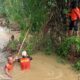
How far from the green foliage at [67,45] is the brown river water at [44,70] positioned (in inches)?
12.9

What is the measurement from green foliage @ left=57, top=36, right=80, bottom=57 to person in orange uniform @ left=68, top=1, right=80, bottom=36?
400mm

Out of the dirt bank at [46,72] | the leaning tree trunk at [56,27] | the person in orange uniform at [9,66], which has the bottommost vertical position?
the dirt bank at [46,72]

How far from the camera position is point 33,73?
8.80 metres

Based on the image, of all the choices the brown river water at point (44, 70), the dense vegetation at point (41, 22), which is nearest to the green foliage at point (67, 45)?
the dense vegetation at point (41, 22)

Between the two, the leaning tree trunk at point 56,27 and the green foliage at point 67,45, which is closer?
the green foliage at point 67,45

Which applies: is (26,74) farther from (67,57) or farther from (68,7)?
(68,7)

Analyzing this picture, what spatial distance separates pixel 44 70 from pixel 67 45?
112 cm

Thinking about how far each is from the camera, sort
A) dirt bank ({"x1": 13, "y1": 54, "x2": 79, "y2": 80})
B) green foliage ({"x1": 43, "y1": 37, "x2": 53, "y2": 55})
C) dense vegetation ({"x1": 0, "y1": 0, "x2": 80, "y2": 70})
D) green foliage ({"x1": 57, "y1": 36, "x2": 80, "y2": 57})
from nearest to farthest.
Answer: dirt bank ({"x1": 13, "y1": 54, "x2": 79, "y2": 80}), green foliage ({"x1": 57, "y1": 36, "x2": 80, "y2": 57}), dense vegetation ({"x1": 0, "y1": 0, "x2": 80, "y2": 70}), green foliage ({"x1": 43, "y1": 37, "x2": 53, "y2": 55})

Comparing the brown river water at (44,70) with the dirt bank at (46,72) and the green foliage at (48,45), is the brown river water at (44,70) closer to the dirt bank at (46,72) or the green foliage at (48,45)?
the dirt bank at (46,72)

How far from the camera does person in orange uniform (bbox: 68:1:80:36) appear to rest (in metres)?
9.48

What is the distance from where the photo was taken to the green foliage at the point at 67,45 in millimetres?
9133

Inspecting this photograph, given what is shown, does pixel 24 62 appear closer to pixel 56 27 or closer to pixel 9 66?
pixel 9 66

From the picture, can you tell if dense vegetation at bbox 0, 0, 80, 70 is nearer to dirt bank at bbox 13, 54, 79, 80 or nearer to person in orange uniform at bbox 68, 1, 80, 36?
person in orange uniform at bbox 68, 1, 80, 36

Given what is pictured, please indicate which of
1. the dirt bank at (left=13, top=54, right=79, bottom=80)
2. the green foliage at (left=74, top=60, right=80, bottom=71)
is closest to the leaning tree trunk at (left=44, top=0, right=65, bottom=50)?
the dirt bank at (left=13, top=54, right=79, bottom=80)
